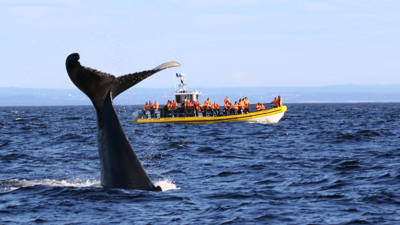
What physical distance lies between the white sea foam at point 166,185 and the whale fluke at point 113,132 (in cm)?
118

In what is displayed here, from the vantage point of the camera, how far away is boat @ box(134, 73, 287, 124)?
41844 mm

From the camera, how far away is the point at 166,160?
1773 cm

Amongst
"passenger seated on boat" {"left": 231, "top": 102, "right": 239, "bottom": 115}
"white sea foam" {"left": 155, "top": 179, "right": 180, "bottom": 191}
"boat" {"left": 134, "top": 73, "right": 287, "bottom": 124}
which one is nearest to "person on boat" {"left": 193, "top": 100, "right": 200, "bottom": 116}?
"boat" {"left": 134, "top": 73, "right": 287, "bottom": 124}

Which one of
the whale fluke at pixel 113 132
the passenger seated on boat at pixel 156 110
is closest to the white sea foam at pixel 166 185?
the whale fluke at pixel 113 132

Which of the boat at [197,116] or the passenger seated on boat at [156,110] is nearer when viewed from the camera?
the boat at [197,116]

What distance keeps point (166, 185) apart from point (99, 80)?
3.78 meters

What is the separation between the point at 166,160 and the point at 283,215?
903cm

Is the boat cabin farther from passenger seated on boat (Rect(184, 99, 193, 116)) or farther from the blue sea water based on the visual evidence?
the blue sea water

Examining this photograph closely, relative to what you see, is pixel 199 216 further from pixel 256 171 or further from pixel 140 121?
pixel 140 121

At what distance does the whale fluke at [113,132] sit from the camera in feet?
29.6

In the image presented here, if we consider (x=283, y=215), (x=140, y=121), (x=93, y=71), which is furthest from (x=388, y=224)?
(x=140, y=121)

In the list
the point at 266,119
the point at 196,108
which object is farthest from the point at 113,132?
the point at 266,119

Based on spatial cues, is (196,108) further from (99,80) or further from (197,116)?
(99,80)

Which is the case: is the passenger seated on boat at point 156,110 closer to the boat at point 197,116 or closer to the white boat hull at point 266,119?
the boat at point 197,116
